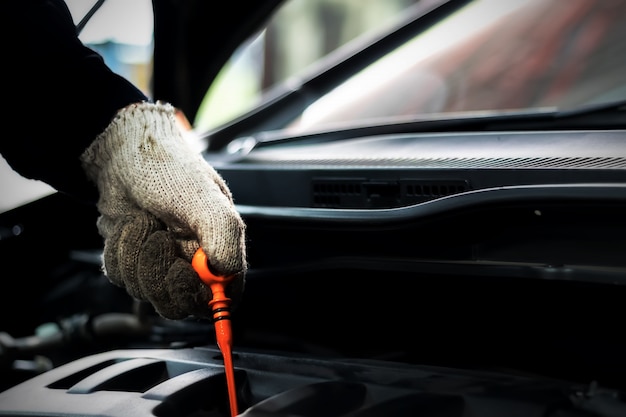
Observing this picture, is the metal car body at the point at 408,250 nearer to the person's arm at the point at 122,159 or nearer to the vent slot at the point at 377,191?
the vent slot at the point at 377,191

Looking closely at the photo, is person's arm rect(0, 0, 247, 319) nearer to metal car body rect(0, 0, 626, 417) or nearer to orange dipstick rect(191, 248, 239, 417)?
orange dipstick rect(191, 248, 239, 417)

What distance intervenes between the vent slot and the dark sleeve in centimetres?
30

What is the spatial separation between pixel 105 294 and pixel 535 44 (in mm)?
1009

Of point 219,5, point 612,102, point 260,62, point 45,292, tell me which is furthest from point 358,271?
point 260,62

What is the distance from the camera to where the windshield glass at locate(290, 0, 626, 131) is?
1177 millimetres

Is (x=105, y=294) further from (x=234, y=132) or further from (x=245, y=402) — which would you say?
(x=245, y=402)

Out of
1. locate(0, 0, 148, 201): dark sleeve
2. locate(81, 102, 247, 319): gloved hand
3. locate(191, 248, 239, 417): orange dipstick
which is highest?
locate(0, 0, 148, 201): dark sleeve

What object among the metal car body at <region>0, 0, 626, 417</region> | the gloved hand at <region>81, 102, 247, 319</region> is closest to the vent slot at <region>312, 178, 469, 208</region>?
the metal car body at <region>0, 0, 626, 417</region>

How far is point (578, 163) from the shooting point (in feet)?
2.87

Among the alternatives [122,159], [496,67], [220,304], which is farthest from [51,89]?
[496,67]

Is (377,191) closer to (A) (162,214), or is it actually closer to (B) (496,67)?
(A) (162,214)

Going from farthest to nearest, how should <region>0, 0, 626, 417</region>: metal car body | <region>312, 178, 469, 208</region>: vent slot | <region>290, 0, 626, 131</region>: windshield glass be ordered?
<region>290, 0, 626, 131</region>: windshield glass, <region>312, 178, 469, 208</region>: vent slot, <region>0, 0, 626, 417</region>: metal car body

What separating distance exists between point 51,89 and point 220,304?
14.8 inches

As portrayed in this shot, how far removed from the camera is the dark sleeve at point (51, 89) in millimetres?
972
